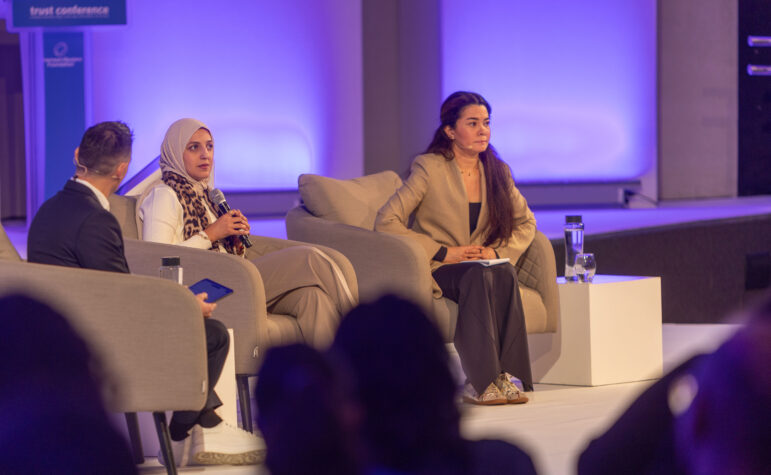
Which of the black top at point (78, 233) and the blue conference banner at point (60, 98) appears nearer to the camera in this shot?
the black top at point (78, 233)

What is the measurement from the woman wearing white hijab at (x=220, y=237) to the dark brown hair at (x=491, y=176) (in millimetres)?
864

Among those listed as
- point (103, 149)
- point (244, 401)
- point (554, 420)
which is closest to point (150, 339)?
point (103, 149)

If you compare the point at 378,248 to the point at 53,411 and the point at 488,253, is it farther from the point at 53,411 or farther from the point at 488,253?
the point at 53,411

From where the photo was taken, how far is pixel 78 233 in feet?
8.49

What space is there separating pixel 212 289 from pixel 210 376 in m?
0.40

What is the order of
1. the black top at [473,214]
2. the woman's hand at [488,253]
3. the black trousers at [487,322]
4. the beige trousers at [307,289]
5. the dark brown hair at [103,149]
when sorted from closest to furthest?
the dark brown hair at [103,149] < the beige trousers at [307,289] < the black trousers at [487,322] < the woman's hand at [488,253] < the black top at [473,214]

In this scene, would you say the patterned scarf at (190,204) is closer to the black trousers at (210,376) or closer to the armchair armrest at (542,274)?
the black trousers at (210,376)

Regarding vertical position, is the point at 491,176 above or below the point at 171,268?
above

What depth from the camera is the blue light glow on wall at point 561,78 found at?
9266mm

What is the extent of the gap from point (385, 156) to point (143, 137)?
100 inches

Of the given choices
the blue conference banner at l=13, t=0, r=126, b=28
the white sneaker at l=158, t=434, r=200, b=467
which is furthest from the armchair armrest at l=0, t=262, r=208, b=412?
the blue conference banner at l=13, t=0, r=126, b=28

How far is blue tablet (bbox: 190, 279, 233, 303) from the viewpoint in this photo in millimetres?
3115

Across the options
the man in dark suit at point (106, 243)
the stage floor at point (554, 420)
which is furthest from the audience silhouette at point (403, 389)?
the man in dark suit at point (106, 243)

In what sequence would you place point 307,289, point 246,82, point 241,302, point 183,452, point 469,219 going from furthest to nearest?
point 246,82 < point 469,219 < point 307,289 < point 241,302 < point 183,452
